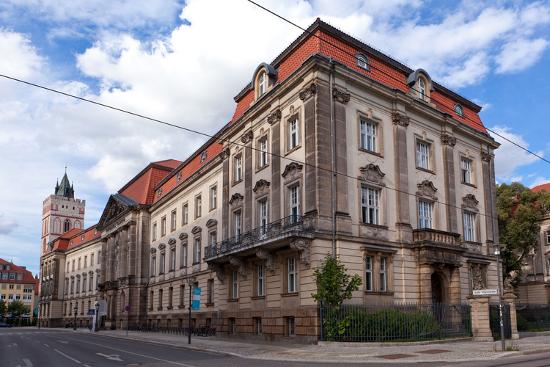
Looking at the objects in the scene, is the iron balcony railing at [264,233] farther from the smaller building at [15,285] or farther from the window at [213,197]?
the smaller building at [15,285]

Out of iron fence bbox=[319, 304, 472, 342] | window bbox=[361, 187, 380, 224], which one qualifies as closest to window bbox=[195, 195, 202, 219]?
window bbox=[361, 187, 380, 224]

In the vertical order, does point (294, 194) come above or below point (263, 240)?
above

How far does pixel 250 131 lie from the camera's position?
34.3m

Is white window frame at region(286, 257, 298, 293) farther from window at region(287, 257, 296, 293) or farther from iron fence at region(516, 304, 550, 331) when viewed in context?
iron fence at region(516, 304, 550, 331)

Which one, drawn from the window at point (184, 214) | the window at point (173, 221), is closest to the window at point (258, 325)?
the window at point (184, 214)

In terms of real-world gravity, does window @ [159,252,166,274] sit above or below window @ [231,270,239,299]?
above

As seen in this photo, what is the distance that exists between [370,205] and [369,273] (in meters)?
3.66

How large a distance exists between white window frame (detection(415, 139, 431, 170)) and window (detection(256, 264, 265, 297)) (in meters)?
→ 11.4

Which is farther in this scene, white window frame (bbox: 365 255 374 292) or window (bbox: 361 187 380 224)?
window (bbox: 361 187 380 224)

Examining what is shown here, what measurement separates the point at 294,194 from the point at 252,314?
7527 millimetres

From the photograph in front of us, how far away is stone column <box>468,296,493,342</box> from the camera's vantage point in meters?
25.7

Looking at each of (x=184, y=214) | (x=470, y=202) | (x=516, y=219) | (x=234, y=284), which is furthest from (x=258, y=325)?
(x=516, y=219)

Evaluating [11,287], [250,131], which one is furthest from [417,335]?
[11,287]

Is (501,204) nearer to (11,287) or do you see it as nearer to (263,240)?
(263,240)
